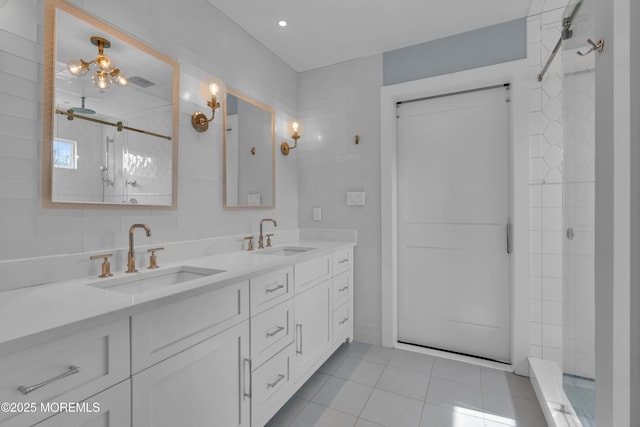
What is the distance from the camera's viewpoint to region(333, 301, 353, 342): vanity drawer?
7.73ft

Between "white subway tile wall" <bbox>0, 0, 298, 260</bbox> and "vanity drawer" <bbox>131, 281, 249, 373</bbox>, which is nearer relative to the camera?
"vanity drawer" <bbox>131, 281, 249, 373</bbox>

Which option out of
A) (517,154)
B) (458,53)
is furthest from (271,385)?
(458,53)

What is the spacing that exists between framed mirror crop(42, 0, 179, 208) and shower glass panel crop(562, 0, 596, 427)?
1994mm

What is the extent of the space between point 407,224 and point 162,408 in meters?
2.19

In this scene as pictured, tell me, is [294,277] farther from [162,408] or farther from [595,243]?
[595,243]

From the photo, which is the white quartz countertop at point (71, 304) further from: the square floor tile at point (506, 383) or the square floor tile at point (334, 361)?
the square floor tile at point (506, 383)

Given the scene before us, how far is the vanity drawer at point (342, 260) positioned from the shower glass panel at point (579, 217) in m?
1.40

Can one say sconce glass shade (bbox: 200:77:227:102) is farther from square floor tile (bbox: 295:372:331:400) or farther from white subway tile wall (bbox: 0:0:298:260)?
square floor tile (bbox: 295:372:331:400)

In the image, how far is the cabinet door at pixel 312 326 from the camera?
186 cm

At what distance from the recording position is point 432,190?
2.60 meters

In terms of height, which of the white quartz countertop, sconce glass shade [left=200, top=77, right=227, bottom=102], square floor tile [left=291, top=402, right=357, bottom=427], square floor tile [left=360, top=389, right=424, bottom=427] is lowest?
square floor tile [left=291, top=402, right=357, bottom=427]

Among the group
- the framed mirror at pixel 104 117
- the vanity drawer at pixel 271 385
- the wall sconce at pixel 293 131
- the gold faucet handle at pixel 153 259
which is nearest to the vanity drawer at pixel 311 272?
the vanity drawer at pixel 271 385

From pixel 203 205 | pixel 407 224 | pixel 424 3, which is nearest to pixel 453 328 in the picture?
pixel 407 224

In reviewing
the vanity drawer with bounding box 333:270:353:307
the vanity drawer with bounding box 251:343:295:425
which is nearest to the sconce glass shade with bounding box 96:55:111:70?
Answer: the vanity drawer with bounding box 251:343:295:425
